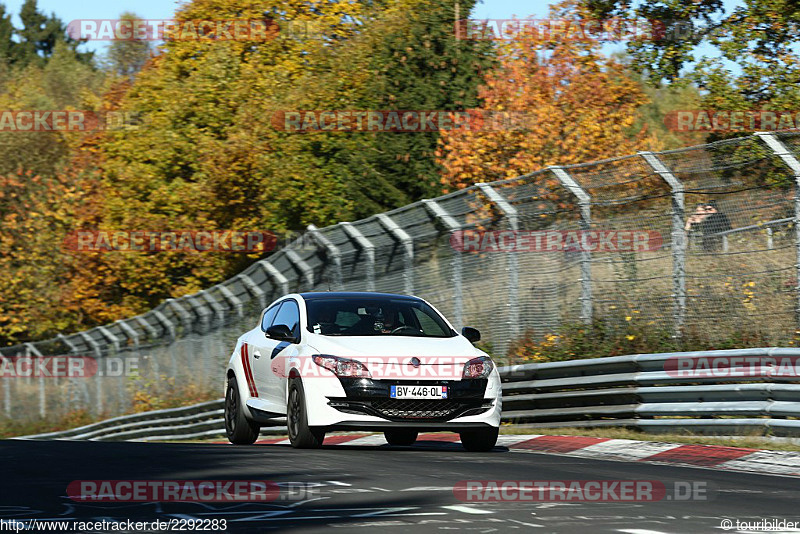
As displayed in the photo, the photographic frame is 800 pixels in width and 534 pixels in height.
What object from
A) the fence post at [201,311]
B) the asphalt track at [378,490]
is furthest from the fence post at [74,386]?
the asphalt track at [378,490]

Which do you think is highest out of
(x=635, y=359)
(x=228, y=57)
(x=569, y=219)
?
(x=228, y=57)

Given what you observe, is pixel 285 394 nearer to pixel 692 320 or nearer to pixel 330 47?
pixel 692 320

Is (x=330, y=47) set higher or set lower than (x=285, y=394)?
higher

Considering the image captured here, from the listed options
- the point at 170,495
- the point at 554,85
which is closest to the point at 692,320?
the point at 170,495

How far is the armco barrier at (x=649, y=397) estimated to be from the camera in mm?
12289

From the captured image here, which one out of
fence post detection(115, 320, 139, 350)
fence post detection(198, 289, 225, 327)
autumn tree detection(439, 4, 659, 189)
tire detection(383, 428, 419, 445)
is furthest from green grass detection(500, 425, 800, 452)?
autumn tree detection(439, 4, 659, 189)

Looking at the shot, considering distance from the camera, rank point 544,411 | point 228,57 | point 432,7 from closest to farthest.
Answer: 1. point 544,411
2. point 432,7
3. point 228,57

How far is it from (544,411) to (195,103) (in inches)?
1438

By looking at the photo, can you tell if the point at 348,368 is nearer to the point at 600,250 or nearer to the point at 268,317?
the point at 268,317

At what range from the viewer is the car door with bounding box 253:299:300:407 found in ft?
43.6

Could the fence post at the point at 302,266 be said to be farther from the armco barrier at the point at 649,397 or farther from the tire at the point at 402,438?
the tire at the point at 402,438

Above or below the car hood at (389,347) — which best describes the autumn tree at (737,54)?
above

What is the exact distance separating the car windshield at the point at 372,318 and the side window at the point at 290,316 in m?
0.15

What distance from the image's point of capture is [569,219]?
16219 mm
